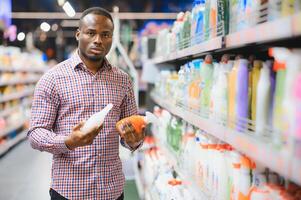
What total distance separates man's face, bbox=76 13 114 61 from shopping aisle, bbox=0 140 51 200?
3478 mm

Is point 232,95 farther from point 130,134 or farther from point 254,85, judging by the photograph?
point 130,134

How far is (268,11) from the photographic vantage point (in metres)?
1.53

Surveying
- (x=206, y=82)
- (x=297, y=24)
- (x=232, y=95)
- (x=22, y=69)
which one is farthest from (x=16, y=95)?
(x=297, y=24)

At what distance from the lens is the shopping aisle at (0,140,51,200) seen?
5617 millimetres

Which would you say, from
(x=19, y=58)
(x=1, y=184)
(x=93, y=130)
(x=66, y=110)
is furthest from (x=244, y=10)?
(x=19, y=58)

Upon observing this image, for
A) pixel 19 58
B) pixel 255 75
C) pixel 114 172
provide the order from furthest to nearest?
1. pixel 19 58
2. pixel 114 172
3. pixel 255 75

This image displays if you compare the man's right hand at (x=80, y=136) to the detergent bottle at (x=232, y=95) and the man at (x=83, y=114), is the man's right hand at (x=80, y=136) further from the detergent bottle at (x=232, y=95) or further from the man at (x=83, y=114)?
the detergent bottle at (x=232, y=95)

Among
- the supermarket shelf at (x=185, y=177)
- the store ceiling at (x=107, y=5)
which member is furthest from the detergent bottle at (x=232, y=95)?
the store ceiling at (x=107, y=5)

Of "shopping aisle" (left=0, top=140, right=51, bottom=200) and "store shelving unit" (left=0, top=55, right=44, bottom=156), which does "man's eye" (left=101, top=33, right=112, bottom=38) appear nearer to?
"shopping aisle" (left=0, top=140, right=51, bottom=200)

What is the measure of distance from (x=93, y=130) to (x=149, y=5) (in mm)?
11991

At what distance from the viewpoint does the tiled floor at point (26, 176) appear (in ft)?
18.2

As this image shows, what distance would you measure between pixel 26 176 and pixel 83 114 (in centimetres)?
468

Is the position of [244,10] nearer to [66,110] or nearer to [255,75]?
[255,75]

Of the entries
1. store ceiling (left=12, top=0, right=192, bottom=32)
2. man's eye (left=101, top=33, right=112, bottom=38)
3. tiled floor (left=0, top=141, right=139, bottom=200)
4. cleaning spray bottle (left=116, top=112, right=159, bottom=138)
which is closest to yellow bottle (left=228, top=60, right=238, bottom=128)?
cleaning spray bottle (left=116, top=112, right=159, bottom=138)
